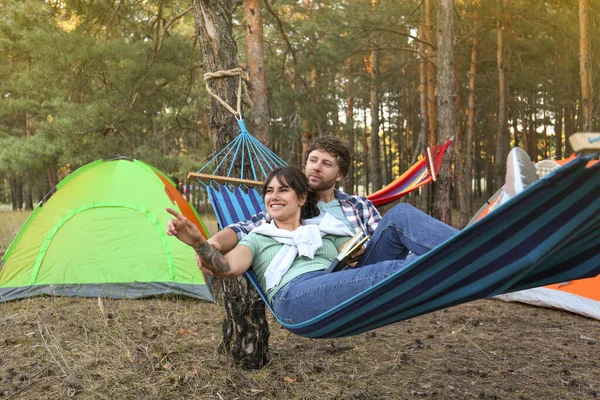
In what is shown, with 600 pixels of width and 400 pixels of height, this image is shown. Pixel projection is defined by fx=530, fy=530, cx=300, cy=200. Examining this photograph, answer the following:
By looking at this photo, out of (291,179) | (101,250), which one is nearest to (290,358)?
(291,179)

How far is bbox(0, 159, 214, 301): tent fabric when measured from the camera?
356 cm

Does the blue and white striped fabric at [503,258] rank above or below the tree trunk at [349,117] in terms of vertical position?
below

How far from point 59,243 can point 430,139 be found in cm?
558

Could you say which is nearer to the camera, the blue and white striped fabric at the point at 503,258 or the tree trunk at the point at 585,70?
the blue and white striped fabric at the point at 503,258

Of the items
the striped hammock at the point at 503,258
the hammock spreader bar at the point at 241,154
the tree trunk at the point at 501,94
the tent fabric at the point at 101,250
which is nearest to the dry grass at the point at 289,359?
the tent fabric at the point at 101,250

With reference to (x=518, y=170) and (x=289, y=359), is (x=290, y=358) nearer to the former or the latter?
(x=289, y=359)

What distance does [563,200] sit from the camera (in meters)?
1.13

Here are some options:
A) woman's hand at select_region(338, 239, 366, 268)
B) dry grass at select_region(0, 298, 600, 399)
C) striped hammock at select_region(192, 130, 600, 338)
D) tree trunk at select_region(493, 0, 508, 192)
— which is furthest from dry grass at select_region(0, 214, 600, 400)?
tree trunk at select_region(493, 0, 508, 192)

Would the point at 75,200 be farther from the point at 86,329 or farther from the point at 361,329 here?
the point at 361,329

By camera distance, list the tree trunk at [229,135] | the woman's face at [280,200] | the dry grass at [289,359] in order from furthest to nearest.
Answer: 1. the tree trunk at [229,135]
2. the dry grass at [289,359]
3. the woman's face at [280,200]

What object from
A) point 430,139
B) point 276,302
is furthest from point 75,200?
point 430,139

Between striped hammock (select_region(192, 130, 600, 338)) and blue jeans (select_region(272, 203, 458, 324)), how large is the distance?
0.22 ft

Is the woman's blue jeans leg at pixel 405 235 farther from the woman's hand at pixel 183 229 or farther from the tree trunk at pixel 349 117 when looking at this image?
the tree trunk at pixel 349 117

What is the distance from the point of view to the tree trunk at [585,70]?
19.5 ft
